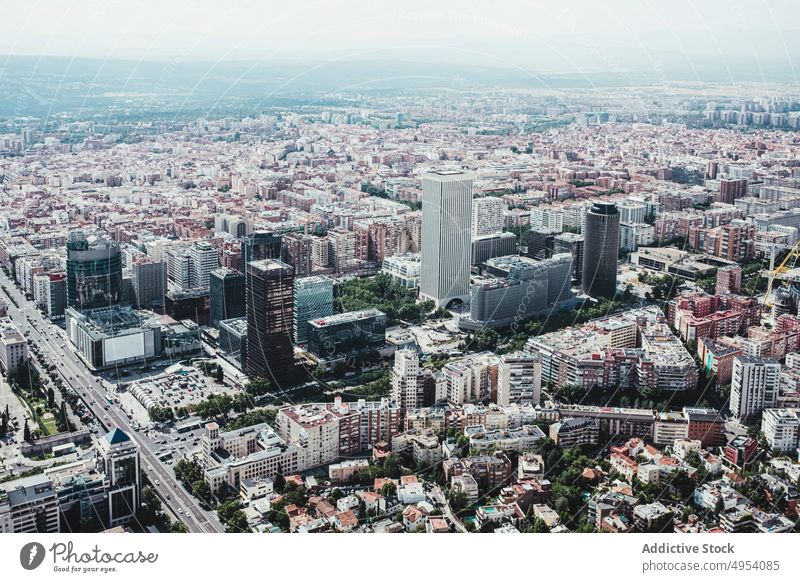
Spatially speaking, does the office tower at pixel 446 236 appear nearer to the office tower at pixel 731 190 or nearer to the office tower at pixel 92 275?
the office tower at pixel 92 275

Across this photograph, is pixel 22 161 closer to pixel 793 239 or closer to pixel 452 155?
pixel 452 155

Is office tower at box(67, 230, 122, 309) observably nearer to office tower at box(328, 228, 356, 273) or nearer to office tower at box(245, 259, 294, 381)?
office tower at box(245, 259, 294, 381)

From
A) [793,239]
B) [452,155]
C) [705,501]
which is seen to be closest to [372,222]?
[452,155]

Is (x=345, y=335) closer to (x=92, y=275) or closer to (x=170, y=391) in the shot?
(x=170, y=391)

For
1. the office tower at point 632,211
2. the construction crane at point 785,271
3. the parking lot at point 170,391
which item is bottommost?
the parking lot at point 170,391

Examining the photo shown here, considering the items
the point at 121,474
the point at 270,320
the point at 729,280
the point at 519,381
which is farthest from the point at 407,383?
the point at 729,280

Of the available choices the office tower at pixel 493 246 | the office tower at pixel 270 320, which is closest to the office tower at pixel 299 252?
the office tower at pixel 493 246

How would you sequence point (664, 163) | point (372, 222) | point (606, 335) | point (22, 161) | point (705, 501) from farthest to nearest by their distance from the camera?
point (664, 163)
point (372, 222)
point (22, 161)
point (606, 335)
point (705, 501)
